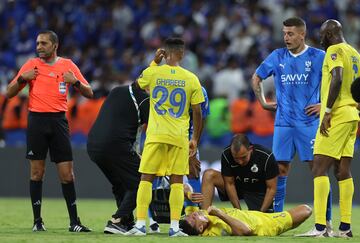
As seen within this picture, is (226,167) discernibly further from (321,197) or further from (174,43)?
(174,43)

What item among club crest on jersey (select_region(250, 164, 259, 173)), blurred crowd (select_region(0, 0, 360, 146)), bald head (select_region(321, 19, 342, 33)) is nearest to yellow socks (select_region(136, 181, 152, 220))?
club crest on jersey (select_region(250, 164, 259, 173))

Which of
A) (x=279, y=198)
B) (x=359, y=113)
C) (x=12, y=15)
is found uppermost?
(x=12, y=15)

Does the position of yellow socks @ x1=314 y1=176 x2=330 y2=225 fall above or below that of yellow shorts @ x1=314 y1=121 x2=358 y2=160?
below

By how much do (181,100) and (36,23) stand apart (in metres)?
14.9

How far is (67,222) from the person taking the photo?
14000 millimetres

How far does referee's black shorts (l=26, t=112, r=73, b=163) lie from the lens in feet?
40.1

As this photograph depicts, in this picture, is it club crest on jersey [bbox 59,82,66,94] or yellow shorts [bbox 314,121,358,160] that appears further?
club crest on jersey [bbox 59,82,66,94]

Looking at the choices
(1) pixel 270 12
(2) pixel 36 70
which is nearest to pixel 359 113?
(2) pixel 36 70

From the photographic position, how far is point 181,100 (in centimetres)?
1133

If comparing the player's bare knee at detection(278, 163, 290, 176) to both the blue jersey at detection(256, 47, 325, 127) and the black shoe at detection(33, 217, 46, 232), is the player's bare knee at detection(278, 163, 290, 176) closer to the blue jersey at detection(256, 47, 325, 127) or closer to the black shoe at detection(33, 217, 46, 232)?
the blue jersey at detection(256, 47, 325, 127)

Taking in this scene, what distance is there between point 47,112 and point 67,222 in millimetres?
2349

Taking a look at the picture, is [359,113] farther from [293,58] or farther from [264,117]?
[264,117]

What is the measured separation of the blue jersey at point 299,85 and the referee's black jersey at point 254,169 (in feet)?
1.83

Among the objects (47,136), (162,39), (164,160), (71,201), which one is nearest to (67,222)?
(71,201)
